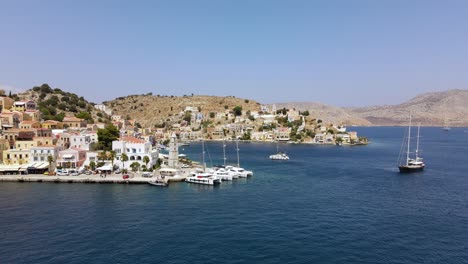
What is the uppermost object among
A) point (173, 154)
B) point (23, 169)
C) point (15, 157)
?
point (15, 157)

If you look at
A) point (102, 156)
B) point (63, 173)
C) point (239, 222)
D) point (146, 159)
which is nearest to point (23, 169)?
point (63, 173)

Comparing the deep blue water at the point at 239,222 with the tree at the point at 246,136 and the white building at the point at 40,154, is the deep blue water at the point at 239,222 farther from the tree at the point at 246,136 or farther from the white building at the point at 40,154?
the tree at the point at 246,136

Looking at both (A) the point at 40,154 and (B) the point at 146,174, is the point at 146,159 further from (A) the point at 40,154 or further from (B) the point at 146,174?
(A) the point at 40,154

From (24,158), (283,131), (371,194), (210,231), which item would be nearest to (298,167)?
(371,194)

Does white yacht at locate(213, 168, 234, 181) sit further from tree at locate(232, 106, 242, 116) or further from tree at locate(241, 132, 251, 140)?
tree at locate(232, 106, 242, 116)

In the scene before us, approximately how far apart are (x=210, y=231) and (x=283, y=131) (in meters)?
126

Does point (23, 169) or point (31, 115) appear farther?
point (31, 115)

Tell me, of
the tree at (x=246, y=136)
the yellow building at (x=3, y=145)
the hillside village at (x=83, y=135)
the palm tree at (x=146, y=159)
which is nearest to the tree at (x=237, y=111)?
the hillside village at (x=83, y=135)

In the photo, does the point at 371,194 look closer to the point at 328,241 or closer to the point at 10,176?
the point at 328,241

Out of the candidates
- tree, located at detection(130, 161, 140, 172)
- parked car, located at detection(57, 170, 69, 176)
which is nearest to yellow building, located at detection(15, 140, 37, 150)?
parked car, located at detection(57, 170, 69, 176)

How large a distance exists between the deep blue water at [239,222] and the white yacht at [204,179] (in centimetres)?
188

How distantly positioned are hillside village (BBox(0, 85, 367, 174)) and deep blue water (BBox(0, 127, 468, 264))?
815 centimetres

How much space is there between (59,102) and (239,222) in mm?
102418

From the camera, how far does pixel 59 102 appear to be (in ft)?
383
